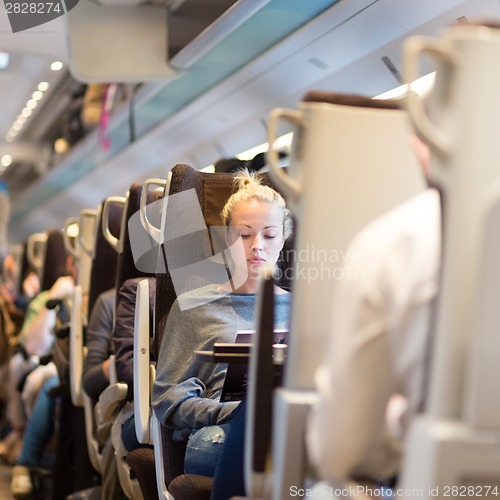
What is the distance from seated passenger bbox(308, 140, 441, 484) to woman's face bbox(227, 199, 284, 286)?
1.88 metres

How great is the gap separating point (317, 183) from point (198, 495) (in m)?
1.46

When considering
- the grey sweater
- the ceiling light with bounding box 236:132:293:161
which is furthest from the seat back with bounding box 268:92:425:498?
the ceiling light with bounding box 236:132:293:161

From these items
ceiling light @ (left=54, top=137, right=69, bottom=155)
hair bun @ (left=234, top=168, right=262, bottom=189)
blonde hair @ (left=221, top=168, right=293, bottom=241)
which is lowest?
blonde hair @ (left=221, top=168, right=293, bottom=241)

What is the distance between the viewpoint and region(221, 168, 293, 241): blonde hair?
4.02 metres

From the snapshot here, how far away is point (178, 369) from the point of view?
3885 millimetres

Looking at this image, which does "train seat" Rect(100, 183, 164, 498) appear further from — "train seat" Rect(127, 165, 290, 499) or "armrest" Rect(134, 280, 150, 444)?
"train seat" Rect(127, 165, 290, 499)

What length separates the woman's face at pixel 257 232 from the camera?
3977mm

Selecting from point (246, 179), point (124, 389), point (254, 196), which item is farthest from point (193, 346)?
point (124, 389)

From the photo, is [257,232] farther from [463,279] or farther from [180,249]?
[463,279]

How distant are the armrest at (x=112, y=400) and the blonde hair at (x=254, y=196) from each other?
1.10m

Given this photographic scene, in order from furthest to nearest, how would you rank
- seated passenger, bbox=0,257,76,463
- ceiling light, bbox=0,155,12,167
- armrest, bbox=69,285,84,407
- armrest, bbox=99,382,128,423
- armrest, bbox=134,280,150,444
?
1. ceiling light, bbox=0,155,12,167
2. seated passenger, bbox=0,257,76,463
3. armrest, bbox=69,285,84,407
4. armrest, bbox=99,382,128,423
5. armrest, bbox=134,280,150,444

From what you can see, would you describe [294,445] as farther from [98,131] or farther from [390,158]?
[98,131]

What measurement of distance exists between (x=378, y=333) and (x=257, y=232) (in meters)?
2.01

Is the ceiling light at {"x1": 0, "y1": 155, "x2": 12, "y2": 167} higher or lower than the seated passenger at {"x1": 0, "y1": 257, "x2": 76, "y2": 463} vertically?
higher
